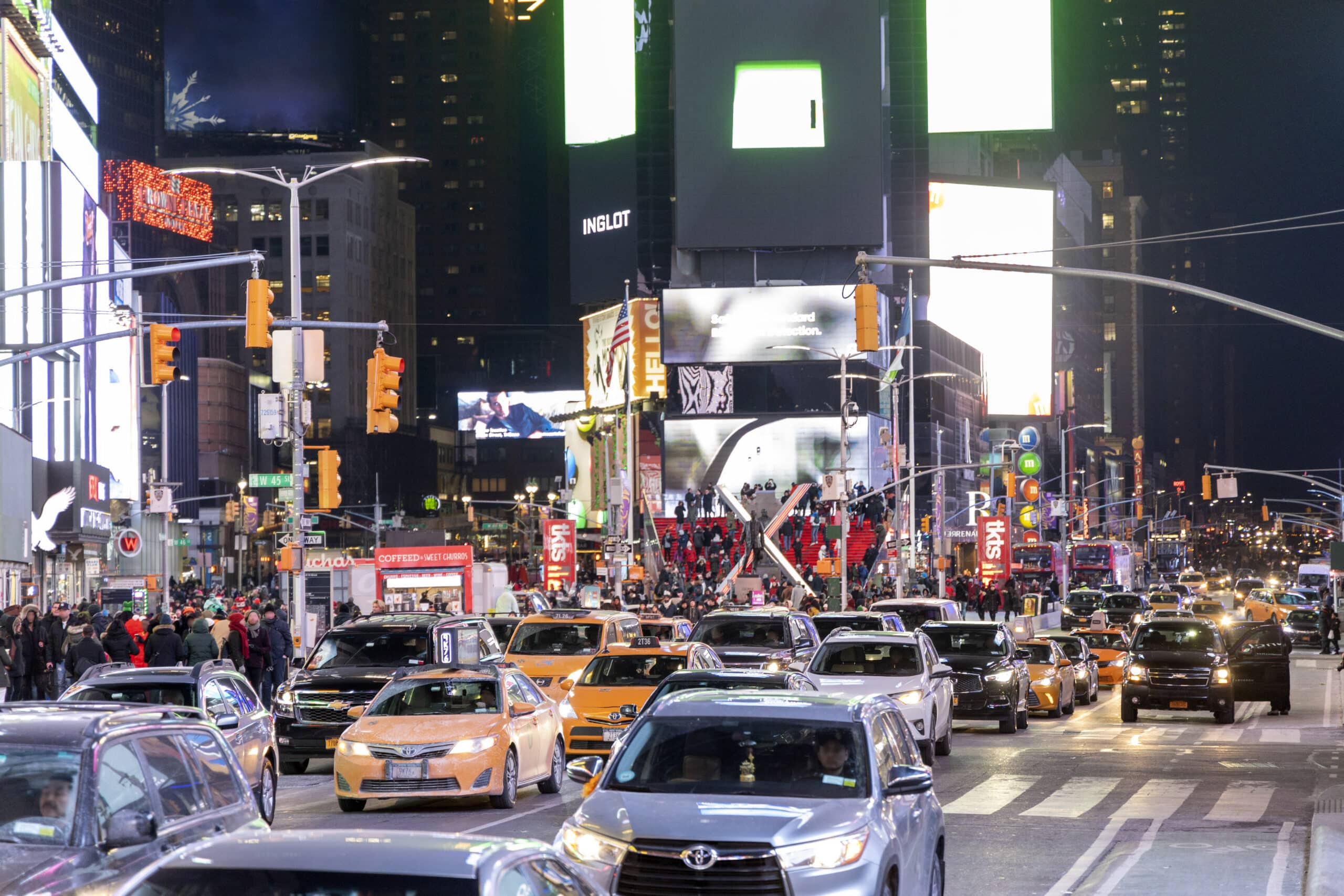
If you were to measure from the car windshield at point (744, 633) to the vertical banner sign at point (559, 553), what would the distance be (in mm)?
31046

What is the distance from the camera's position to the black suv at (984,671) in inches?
1145

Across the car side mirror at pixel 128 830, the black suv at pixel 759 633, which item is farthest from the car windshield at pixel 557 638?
the car side mirror at pixel 128 830

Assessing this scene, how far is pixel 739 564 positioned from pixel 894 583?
535 inches

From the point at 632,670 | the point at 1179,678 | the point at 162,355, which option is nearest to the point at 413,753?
the point at 632,670

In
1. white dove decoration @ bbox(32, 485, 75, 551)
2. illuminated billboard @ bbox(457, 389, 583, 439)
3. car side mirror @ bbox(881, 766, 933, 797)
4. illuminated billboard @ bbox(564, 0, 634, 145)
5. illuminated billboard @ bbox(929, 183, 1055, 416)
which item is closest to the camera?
car side mirror @ bbox(881, 766, 933, 797)

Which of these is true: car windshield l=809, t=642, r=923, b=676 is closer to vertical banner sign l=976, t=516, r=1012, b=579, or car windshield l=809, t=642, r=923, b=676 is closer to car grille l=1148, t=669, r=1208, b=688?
car grille l=1148, t=669, r=1208, b=688

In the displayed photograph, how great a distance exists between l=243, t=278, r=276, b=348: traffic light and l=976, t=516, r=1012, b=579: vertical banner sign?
50607 mm

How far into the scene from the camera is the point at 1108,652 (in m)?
43.8

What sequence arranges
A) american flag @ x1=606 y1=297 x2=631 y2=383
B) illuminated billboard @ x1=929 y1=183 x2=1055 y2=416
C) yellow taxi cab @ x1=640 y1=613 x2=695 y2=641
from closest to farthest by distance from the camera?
yellow taxi cab @ x1=640 y1=613 x2=695 y2=641
american flag @ x1=606 y1=297 x2=631 y2=383
illuminated billboard @ x1=929 y1=183 x2=1055 y2=416

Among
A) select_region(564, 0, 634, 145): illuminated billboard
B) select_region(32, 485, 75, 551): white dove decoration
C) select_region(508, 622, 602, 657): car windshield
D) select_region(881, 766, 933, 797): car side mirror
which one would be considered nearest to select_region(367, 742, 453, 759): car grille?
select_region(881, 766, 933, 797): car side mirror

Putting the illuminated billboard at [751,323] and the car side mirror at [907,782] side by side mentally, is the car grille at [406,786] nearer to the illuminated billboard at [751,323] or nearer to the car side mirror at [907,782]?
the car side mirror at [907,782]

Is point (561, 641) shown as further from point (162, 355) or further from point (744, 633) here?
point (162, 355)

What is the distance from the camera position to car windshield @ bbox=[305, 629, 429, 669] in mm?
24375

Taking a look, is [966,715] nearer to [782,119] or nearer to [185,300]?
[782,119]
